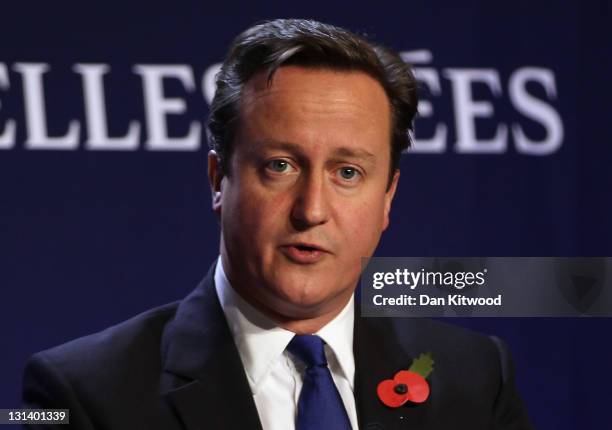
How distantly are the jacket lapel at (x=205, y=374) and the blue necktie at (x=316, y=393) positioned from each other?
0.07 m

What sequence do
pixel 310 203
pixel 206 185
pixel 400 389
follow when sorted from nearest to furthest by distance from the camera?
pixel 310 203, pixel 400 389, pixel 206 185

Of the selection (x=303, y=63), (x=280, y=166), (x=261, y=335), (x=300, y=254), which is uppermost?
(x=303, y=63)

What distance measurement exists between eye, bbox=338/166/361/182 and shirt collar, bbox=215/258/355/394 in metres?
0.21

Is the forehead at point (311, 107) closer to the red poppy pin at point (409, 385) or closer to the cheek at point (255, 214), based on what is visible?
the cheek at point (255, 214)

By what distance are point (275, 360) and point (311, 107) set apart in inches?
13.9

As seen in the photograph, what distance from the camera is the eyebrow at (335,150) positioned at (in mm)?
1525

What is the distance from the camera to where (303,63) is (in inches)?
61.8

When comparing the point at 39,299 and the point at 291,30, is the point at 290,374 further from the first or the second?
the point at 39,299

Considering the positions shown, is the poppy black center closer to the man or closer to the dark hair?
the man

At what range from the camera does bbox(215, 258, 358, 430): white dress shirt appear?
1.55 meters

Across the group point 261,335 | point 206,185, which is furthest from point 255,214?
point 206,185

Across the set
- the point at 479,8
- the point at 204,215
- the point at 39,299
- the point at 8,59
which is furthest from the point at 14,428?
the point at 479,8

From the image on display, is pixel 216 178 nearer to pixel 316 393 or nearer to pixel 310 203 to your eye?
pixel 310 203

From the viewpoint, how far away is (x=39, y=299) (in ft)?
6.61
